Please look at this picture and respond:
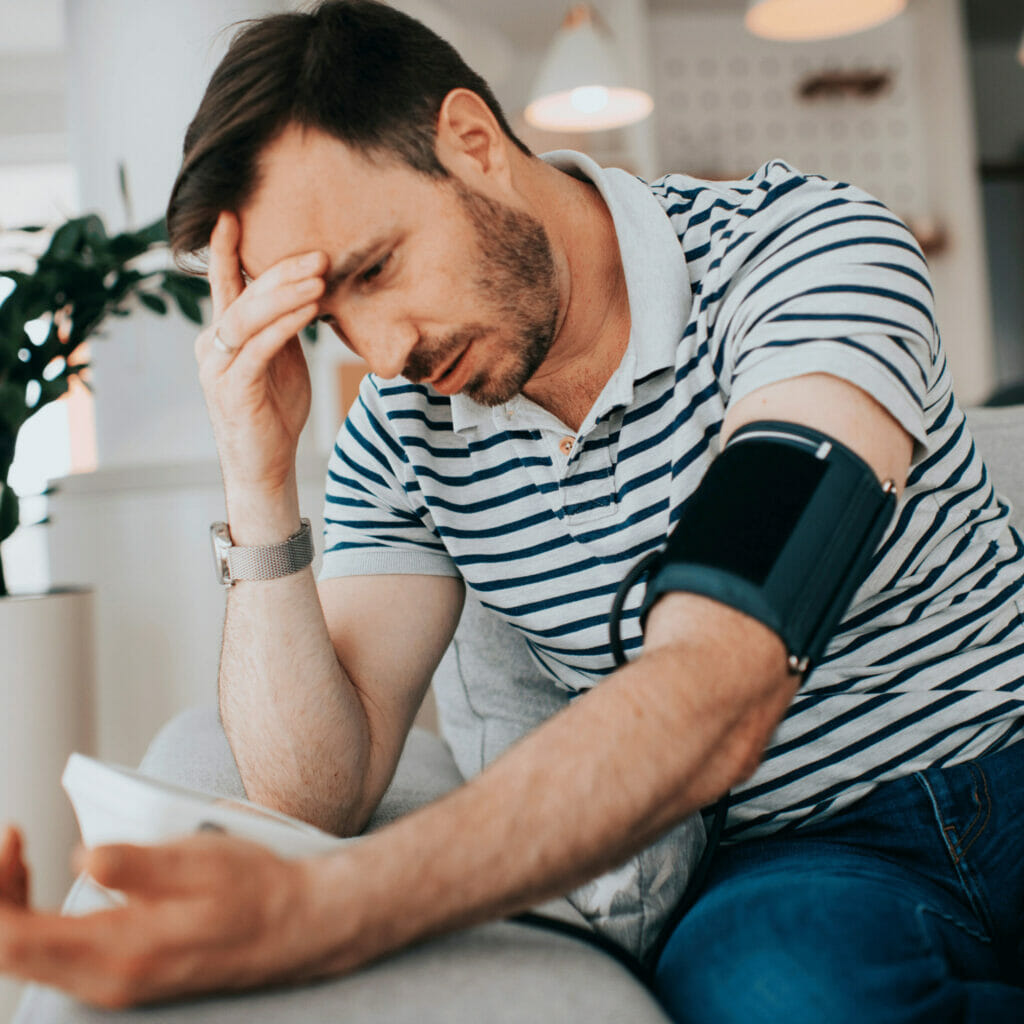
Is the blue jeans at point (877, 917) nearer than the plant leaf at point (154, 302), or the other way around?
the blue jeans at point (877, 917)

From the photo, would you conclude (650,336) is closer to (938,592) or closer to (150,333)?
(938,592)

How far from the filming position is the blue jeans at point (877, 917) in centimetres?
58

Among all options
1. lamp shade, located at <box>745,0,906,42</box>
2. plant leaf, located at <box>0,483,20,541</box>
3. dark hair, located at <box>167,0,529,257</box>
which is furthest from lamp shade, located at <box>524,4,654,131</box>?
dark hair, located at <box>167,0,529,257</box>

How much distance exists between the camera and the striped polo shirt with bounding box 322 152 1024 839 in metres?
0.80

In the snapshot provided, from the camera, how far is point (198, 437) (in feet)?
6.43

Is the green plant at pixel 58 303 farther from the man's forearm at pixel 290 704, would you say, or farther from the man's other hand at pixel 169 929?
the man's other hand at pixel 169 929

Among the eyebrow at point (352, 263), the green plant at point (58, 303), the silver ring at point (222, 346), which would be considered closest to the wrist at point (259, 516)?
the silver ring at point (222, 346)

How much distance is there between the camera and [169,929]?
0.44m

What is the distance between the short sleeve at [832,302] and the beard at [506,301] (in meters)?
0.18

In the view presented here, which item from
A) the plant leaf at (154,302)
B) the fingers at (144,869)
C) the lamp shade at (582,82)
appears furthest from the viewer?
the lamp shade at (582,82)

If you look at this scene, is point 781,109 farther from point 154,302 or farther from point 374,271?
point 374,271

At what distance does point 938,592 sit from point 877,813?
0.19 meters

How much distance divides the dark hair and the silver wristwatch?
0.28m

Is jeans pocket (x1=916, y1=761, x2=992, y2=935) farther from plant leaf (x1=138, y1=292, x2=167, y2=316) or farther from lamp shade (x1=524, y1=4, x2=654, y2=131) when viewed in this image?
lamp shade (x1=524, y1=4, x2=654, y2=131)
